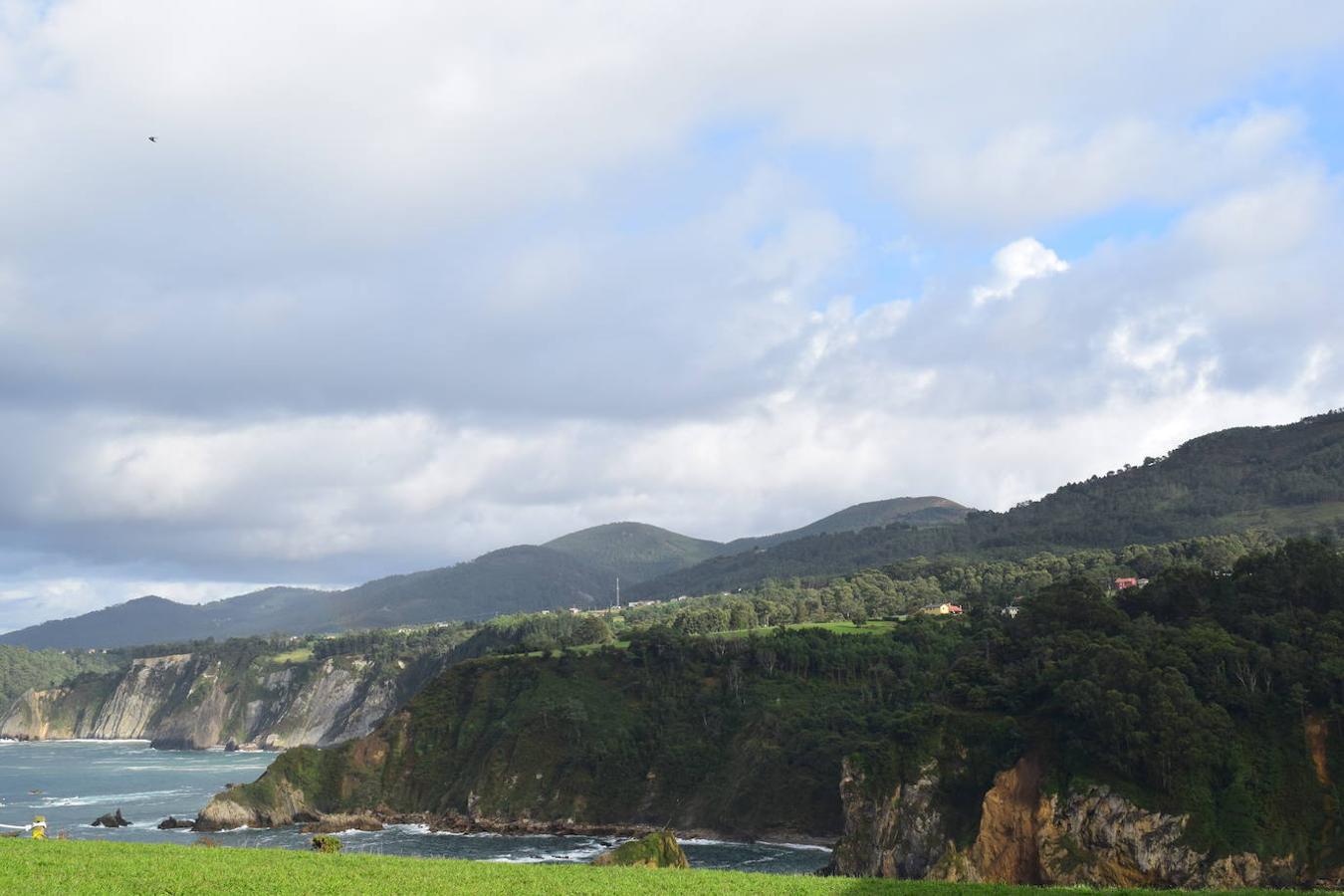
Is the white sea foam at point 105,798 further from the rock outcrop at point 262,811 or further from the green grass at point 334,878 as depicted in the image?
the green grass at point 334,878

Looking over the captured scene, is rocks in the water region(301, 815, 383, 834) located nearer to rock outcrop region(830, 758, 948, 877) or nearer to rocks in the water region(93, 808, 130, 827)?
rocks in the water region(93, 808, 130, 827)

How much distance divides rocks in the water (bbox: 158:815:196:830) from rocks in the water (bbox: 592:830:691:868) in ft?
233

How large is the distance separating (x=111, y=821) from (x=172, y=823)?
6379 mm

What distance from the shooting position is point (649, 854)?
240ft

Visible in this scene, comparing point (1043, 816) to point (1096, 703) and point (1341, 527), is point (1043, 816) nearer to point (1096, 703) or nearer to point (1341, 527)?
point (1096, 703)

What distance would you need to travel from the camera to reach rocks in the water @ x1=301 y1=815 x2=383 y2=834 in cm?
12474

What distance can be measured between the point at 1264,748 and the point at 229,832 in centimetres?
10262

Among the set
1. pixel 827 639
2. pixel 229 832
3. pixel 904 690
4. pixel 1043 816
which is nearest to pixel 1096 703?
pixel 1043 816

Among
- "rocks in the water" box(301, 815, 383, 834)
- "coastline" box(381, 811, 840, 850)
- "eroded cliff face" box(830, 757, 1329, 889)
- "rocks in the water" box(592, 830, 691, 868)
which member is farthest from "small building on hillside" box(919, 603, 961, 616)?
"rocks in the water" box(592, 830, 691, 868)

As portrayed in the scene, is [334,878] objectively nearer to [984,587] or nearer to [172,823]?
[172,823]

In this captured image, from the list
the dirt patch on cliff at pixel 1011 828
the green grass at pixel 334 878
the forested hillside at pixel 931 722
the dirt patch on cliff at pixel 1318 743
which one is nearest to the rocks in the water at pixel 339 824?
the forested hillside at pixel 931 722

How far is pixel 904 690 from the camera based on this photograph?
12250 cm

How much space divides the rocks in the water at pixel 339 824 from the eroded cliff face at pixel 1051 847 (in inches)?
2434

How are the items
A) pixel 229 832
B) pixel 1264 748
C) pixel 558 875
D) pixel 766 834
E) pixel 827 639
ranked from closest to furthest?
pixel 558 875
pixel 1264 748
pixel 766 834
pixel 229 832
pixel 827 639
